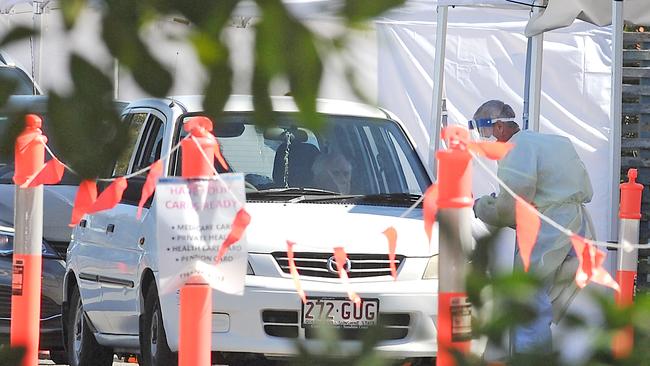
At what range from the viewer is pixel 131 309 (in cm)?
745

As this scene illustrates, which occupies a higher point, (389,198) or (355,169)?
(355,169)

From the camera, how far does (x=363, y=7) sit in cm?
136

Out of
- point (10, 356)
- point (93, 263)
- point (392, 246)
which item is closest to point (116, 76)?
point (10, 356)

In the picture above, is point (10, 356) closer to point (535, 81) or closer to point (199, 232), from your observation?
point (199, 232)

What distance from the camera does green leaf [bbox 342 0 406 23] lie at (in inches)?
53.4

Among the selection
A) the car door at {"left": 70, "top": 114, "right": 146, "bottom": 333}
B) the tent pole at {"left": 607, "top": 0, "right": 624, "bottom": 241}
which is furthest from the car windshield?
the tent pole at {"left": 607, "top": 0, "right": 624, "bottom": 241}

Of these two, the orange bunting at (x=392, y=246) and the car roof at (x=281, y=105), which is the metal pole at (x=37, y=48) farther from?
the orange bunting at (x=392, y=246)

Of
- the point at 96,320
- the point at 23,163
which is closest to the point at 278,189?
the point at 96,320

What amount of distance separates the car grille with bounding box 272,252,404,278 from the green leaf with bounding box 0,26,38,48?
548 cm

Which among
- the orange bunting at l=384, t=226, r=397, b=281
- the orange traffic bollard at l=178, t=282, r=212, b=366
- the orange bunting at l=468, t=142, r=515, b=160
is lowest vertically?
the orange traffic bollard at l=178, t=282, r=212, b=366

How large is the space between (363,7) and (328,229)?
5.68 m

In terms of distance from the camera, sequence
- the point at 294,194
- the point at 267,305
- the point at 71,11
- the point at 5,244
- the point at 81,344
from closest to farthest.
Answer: the point at 71,11
the point at 267,305
the point at 294,194
the point at 81,344
the point at 5,244

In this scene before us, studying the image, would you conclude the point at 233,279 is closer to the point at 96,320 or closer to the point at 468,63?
the point at 96,320

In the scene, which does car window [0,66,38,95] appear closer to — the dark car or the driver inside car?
the driver inside car
